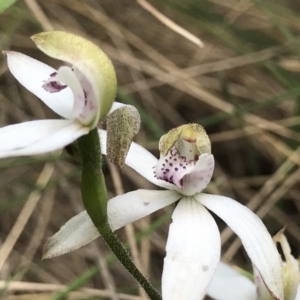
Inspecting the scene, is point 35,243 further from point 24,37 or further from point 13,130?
point 13,130

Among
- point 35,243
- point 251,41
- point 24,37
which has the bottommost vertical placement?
point 35,243

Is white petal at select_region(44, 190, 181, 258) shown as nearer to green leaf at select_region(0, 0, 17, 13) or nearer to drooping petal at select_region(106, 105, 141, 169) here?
drooping petal at select_region(106, 105, 141, 169)

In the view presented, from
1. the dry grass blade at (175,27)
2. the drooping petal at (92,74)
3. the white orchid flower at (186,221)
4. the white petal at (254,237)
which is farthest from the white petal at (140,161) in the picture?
the dry grass blade at (175,27)

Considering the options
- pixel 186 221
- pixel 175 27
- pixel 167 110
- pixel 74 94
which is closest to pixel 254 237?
pixel 186 221

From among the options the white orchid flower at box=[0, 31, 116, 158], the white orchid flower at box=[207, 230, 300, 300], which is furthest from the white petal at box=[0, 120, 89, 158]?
the white orchid flower at box=[207, 230, 300, 300]

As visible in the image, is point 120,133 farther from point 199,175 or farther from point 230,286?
point 230,286

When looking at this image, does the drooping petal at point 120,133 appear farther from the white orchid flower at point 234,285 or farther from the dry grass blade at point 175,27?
the dry grass blade at point 175,27

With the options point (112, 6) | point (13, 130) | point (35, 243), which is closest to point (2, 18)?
point (112, 6)
